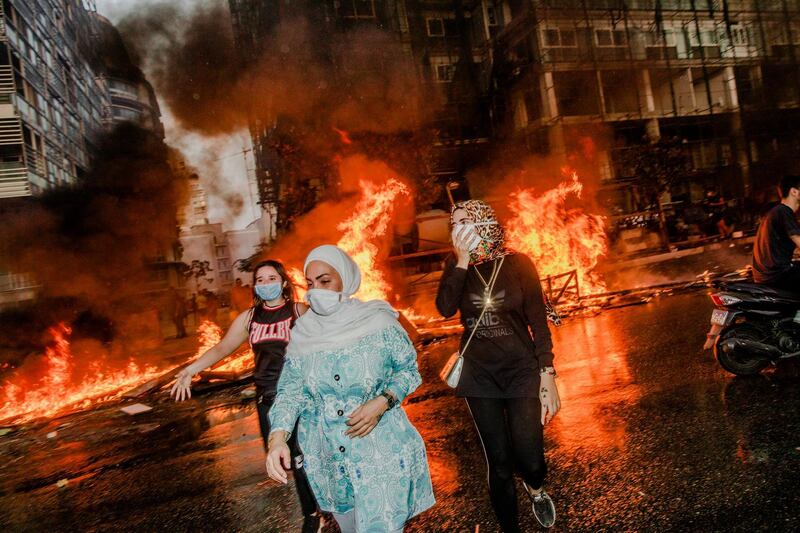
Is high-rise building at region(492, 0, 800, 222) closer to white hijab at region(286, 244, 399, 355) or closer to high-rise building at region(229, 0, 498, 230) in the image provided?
high-rise building at region(229, 0, 498, 230)

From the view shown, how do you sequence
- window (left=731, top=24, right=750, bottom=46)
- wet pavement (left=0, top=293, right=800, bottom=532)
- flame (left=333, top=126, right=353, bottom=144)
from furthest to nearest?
window (left=731, top=24, right=750, bottom=46) < flame (left=333, top=126, right=353, bottom=144) < wet pavement (left=0, top=293, right=800, bottom=532)

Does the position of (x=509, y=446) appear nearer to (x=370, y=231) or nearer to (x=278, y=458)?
(x=278, y=458)

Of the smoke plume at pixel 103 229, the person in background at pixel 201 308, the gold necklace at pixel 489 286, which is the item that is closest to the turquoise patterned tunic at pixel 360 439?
the gold necklace at pixel 489 286

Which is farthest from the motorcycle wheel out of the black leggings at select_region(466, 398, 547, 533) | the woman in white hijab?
the woman in white hijab

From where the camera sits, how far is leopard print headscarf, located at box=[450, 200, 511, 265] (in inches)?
101

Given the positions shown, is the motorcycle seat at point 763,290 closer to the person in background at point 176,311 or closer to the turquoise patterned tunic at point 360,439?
the turquoise patterned tunic at point 360,439

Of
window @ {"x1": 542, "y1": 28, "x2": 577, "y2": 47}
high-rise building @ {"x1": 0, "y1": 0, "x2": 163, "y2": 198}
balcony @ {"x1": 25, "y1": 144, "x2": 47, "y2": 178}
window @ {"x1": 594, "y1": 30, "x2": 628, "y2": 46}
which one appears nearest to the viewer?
high-rise building @ {"x1": 0, "y1": 0, "x2": 163, "y2": 198}

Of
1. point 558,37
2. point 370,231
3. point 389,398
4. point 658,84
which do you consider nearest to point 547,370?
point 389,398

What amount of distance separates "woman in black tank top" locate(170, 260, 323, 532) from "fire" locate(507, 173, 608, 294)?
9.88 metres

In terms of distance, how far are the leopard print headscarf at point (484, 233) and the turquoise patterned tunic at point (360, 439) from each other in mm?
684

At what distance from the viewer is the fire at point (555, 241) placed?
12.8 m

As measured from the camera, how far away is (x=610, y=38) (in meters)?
26.9

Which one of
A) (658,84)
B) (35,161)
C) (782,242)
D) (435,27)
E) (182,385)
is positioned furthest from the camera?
(658,84)

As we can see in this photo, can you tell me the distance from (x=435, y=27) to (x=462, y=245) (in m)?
28.7
